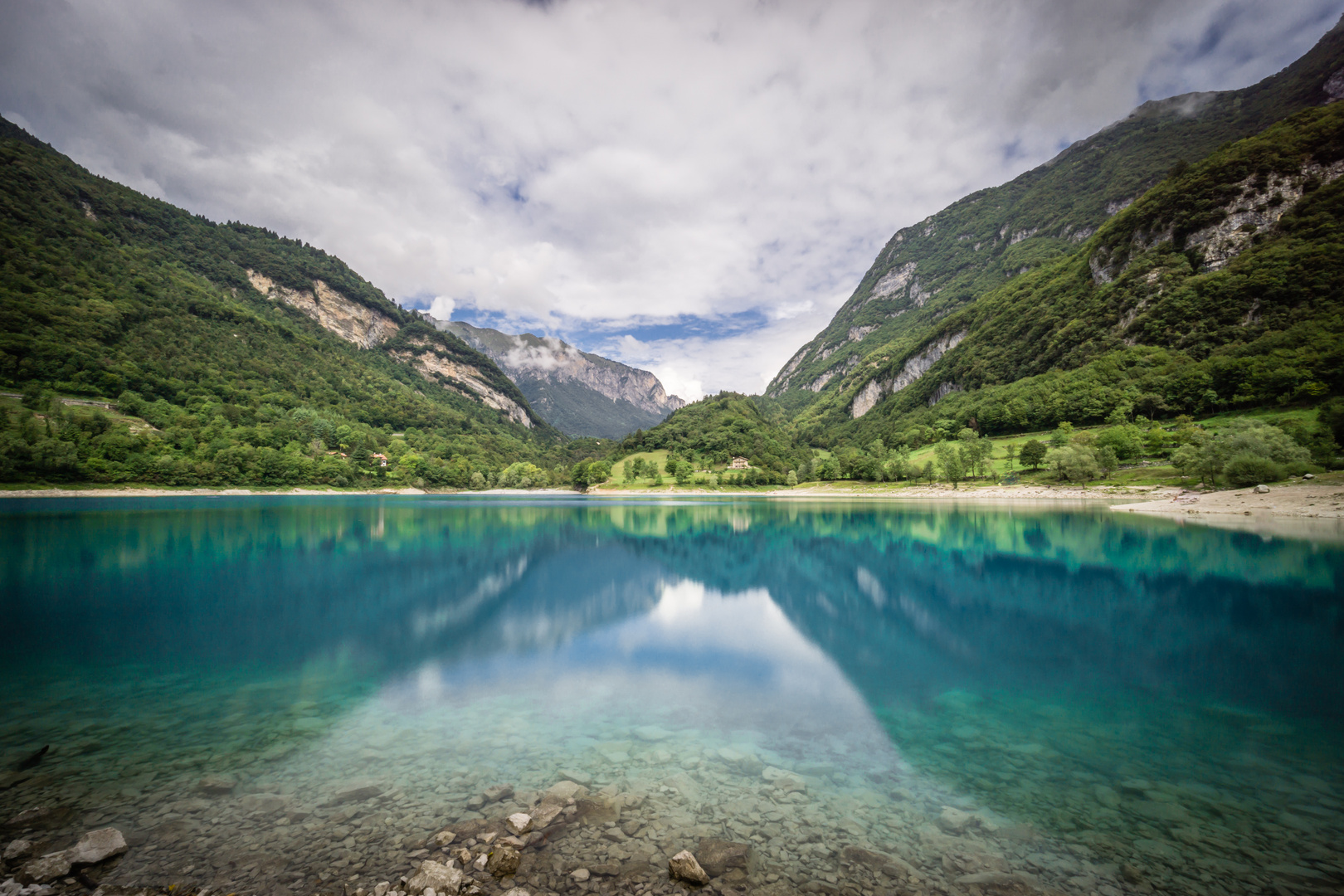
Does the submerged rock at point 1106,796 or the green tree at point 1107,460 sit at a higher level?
the green tree at point 1107,460

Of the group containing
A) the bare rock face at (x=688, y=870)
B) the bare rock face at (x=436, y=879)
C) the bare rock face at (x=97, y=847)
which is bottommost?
the bare rock face at (x=688, y=870)

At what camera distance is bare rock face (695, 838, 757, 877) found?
4117 millimetres

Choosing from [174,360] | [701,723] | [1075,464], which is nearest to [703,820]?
[701,723]

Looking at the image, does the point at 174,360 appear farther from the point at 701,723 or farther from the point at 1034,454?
the point at 1034,454

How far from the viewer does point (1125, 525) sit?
3028cm

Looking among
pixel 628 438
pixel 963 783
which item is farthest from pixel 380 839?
pixel 628 438

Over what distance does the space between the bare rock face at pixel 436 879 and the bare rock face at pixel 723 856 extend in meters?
2.00

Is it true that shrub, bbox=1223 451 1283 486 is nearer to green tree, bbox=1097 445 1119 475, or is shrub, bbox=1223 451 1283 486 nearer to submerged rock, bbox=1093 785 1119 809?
green tree, bbox=1097 445 1119 475

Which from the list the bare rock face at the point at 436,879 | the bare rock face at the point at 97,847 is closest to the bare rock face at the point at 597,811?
the bare rock face at the point at 436,879

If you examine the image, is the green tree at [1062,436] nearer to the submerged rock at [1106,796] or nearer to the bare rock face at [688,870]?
the submerged rock at [1106,796]

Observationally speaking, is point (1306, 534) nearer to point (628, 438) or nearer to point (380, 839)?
point (380, 839)

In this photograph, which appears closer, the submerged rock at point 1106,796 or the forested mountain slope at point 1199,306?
the submerged rock at point 1106,796

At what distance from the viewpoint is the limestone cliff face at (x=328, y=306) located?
167 meters

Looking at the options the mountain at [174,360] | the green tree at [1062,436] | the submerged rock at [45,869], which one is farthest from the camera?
the green tree at [1062,436]
